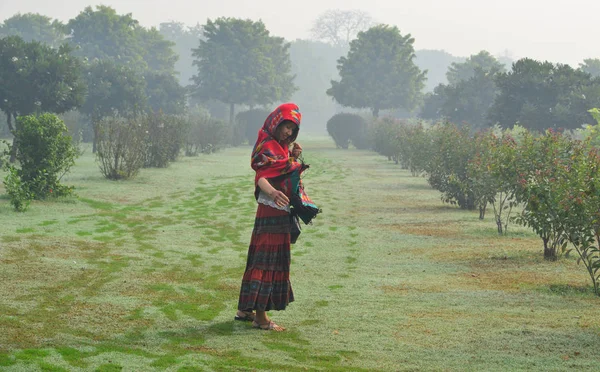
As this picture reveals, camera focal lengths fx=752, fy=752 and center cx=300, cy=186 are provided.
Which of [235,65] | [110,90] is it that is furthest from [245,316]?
[235,65]

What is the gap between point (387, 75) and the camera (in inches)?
2530

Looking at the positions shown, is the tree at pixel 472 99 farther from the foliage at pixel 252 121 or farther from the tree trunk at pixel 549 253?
the tree trunk at pixel 549 253

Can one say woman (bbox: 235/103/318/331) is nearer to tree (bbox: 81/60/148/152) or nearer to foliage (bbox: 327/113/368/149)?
tree (bbox: 81/60/148/152)

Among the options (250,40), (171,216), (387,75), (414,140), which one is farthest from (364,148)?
(171,216)

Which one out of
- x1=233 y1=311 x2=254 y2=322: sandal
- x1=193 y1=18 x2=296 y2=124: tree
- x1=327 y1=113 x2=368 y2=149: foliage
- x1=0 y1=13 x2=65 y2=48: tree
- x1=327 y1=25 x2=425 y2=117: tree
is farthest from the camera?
x1=0 y1=13 x2=65 y2=48: tree

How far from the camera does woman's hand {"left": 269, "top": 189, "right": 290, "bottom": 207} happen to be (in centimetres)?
620

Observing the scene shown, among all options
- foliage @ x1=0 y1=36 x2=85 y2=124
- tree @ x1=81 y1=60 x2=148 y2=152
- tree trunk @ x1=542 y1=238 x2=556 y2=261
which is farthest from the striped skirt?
tree @ x1=81 y1=60 x2=148 y2=152

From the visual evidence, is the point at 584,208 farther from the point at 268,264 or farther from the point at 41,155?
the point at 41,155

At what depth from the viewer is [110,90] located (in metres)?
40.7

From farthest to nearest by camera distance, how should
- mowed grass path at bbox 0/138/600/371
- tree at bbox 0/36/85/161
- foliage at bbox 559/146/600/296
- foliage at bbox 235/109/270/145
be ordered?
foliage at bbox 235/109/270/145 → tree at bbox 0/36/85/161 → foliage at bbox 559/146/600/296 → mowed grass path at bbox 0/138/600/371

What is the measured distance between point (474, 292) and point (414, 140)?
63.5 feet

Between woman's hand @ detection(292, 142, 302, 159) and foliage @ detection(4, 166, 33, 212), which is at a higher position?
woman's hand @ detection(292, 142, 302, 159)

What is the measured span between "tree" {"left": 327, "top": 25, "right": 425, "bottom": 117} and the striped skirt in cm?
5758

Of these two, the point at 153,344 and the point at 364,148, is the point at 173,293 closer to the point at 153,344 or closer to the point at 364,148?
the point at 153,344
